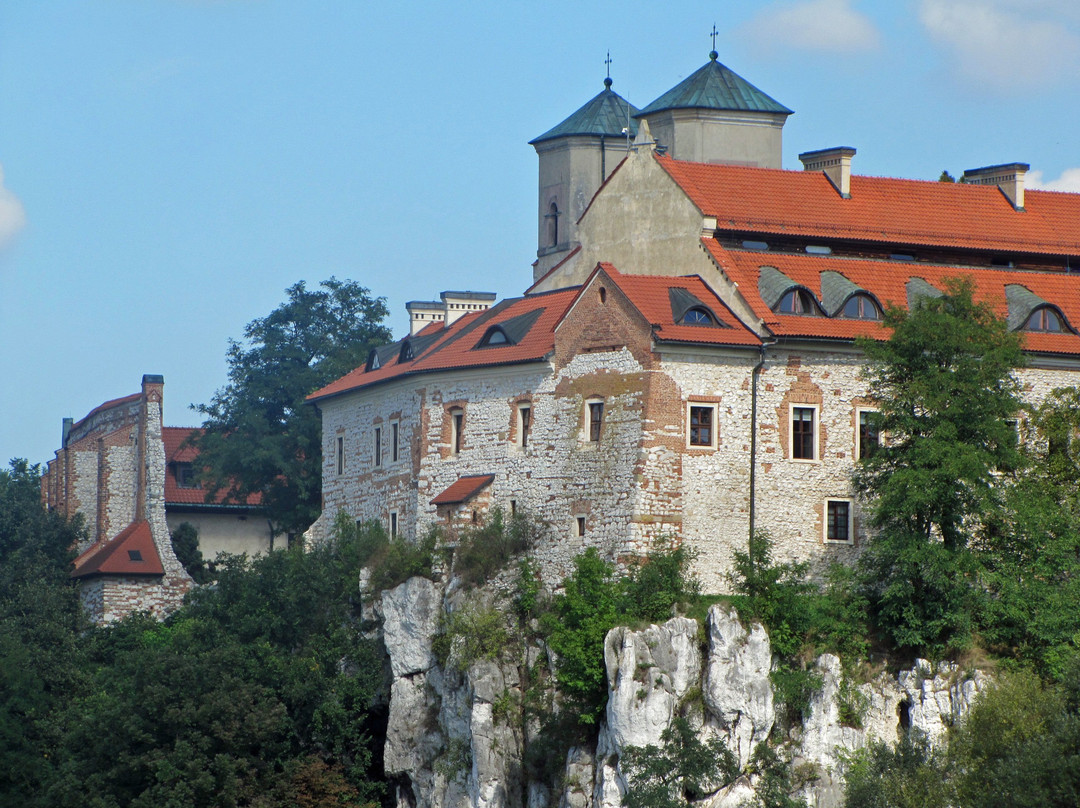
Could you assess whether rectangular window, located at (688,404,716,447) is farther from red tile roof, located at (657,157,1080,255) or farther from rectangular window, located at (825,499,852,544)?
red tile roof, located at (657,157,1080,255)

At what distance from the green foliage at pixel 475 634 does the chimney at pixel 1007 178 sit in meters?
19.1

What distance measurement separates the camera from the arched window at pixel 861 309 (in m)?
58.0

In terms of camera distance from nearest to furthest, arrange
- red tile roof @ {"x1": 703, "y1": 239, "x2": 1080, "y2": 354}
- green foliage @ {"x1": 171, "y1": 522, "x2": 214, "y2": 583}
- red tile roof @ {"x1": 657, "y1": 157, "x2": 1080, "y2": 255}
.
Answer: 1. red tile roof @ {"x1": 703, "y1": 239, "x2": 1080, "y2": 354}
2. red tile roof @ {"x1": 657, "y1": 157, "x2": 1080, "y2": 255}
3. green foliage @ {"x1": 171, "y1": 522, "x2": 214, "y2": 583}

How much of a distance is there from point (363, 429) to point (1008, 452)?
20526 millimetres

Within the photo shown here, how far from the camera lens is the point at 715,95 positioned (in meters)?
72.4

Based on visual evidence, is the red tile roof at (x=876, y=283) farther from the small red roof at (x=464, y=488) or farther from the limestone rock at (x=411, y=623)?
the limestone rock at (x=411, y=623)

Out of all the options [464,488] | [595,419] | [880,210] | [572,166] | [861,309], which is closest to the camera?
[595,419]

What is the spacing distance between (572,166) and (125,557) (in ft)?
63.2

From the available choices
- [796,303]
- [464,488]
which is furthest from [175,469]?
[796,303]

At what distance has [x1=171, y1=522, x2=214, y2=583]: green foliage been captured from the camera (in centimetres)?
7762

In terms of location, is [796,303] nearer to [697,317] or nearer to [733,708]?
[697,317]

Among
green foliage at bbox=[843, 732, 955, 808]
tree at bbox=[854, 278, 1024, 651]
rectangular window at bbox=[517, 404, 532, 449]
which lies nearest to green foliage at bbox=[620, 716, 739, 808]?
green foliage at bbox=[843, 732, 955, 808]

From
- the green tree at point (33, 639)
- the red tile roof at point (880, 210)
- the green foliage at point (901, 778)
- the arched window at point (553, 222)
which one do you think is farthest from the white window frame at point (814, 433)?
the green tree at point (33, 639)

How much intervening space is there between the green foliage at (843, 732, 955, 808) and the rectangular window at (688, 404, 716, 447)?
27.8ft
